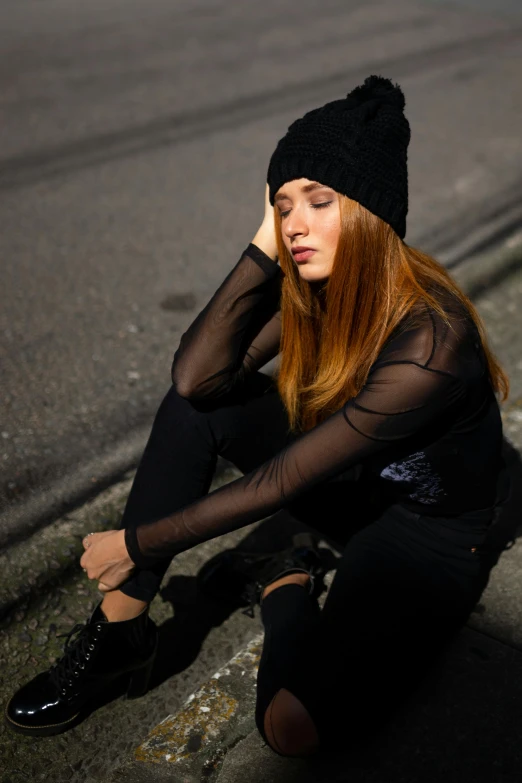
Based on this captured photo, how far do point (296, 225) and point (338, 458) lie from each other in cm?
56

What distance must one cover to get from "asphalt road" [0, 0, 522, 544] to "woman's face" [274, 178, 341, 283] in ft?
4.04

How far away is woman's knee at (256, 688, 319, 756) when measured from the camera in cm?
196

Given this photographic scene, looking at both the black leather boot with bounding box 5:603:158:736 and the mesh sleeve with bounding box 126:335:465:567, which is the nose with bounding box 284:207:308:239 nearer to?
the mesh sleeve with bounding box 126:335:465:567

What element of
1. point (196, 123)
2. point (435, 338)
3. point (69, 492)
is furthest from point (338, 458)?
point (196, 123)

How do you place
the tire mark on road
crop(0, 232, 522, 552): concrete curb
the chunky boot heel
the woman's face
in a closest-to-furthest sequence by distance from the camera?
the woman's face, the chunky boot heel, crop(0, 232, 522, 552): concrete curb, the tire mark on road

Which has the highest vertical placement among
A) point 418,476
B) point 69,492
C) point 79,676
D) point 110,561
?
point 418,476

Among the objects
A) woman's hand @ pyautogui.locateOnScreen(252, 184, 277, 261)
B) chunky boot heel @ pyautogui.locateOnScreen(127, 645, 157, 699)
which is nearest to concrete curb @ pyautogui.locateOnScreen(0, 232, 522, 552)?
chunky boot heel @ pyautogui.locateOnScreen(127, 645, 157, 699)

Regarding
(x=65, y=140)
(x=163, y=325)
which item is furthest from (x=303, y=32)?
(x=163, y=325)

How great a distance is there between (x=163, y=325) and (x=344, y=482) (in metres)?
1.80

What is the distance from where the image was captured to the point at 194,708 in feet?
7.16

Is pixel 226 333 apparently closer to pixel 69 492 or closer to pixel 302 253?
pixel 302 253

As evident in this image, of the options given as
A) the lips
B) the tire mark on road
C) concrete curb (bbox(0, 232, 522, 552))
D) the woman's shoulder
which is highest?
the lips

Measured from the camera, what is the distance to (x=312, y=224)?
2.06m

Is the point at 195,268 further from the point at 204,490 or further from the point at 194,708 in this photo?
the point at 194,708
